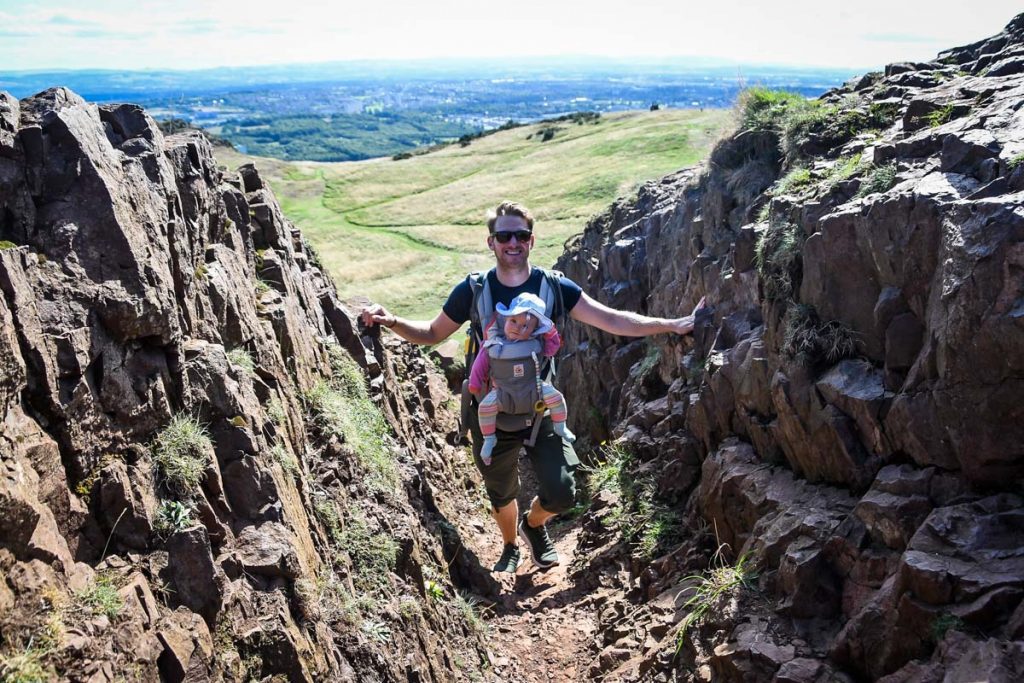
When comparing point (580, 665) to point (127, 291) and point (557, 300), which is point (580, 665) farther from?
point (127, 291)

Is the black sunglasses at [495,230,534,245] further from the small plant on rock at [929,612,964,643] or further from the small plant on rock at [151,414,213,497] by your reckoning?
the small plant on rock at [929,612,964,643]

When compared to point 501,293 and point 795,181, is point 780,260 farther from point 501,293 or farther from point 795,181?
point 501,293

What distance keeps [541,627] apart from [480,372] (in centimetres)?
324

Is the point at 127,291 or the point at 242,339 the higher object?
the point at 127,291

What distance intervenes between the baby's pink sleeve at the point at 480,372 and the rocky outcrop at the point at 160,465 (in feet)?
5.33

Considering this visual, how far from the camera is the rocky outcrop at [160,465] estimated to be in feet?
15.7

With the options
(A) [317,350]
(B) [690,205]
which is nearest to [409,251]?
(B) [690,205]

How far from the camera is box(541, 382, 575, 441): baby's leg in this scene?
27.5 feet

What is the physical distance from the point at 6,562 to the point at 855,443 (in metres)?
6.32

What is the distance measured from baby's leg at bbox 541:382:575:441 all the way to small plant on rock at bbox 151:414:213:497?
339 cm

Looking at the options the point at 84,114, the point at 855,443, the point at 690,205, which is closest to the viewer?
the point at 84,114

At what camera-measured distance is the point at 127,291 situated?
19.9ft

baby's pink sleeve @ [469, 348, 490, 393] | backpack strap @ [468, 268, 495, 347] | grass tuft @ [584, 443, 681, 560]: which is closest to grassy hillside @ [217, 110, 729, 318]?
grass tuft @ [584, 443, 681, 560]

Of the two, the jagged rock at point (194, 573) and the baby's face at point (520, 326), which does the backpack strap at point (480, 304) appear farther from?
the jagged rock at point (194, 573)
